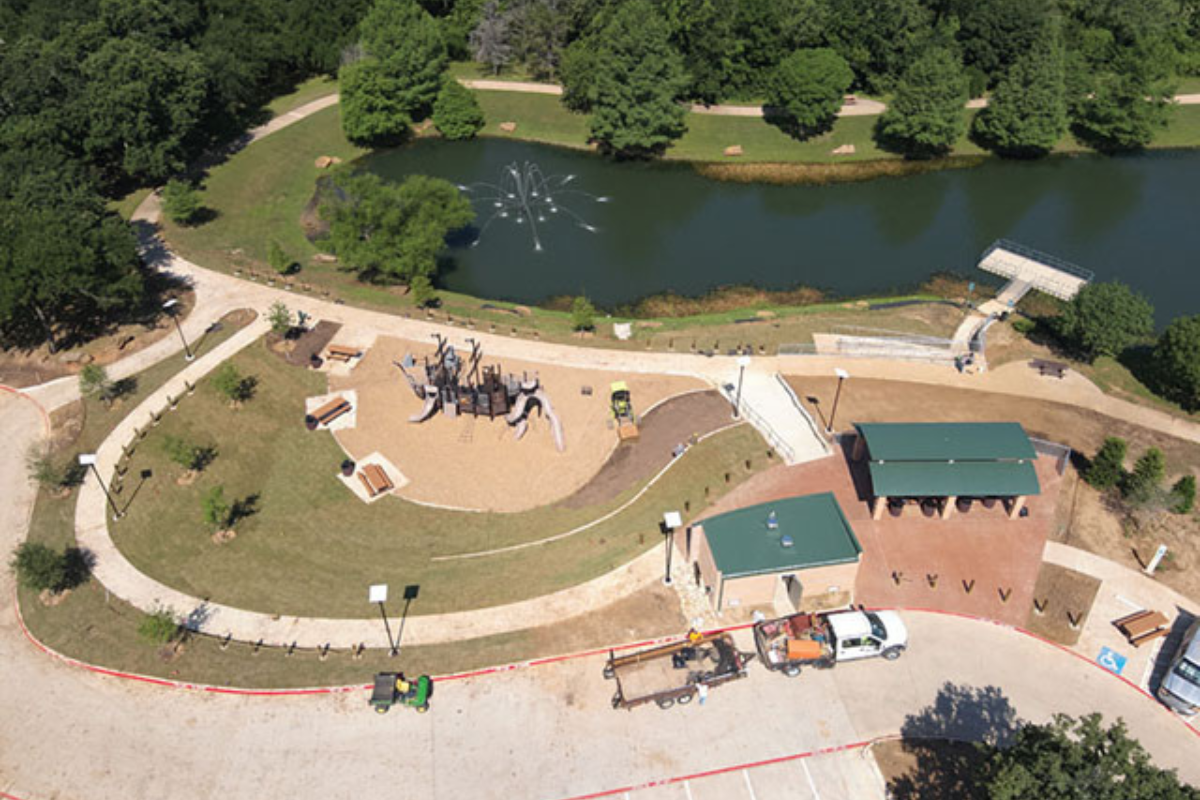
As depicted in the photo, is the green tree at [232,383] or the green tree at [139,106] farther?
the green tree at [139,106]

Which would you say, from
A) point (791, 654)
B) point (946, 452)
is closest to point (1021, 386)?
point (946, 452)

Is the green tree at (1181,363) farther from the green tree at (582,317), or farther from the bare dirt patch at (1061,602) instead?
the green tree at (582,317)

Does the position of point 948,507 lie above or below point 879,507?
above

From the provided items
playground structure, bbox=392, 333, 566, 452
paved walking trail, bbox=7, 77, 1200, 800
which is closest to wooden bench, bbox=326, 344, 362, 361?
playground structure, bbox=392, 333, 566, 452

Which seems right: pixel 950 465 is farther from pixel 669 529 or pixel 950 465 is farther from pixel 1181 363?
pixel 1181 363

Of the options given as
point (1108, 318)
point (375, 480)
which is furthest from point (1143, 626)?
point (375, 480)

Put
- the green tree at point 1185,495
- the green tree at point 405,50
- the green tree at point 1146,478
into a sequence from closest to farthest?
the green tree at point 1185,495, the green tree at point 1146,478, the green tree at point 405,50

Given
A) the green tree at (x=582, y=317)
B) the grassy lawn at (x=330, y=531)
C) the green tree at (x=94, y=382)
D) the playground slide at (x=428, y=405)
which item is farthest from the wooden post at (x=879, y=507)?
the green tree at (x=94, y=382)
